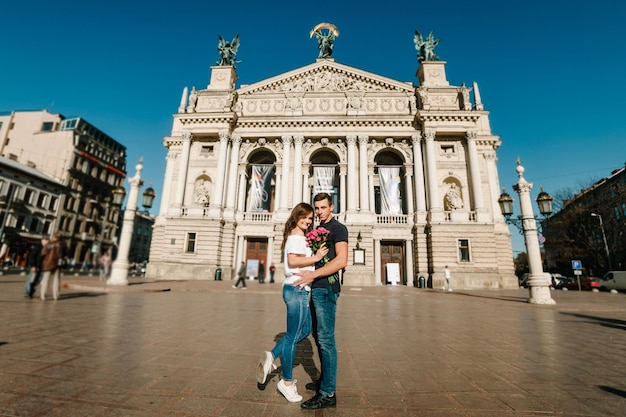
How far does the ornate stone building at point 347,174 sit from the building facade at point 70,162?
80.5 feet

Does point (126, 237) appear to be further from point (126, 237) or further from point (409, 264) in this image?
point (409, 264)

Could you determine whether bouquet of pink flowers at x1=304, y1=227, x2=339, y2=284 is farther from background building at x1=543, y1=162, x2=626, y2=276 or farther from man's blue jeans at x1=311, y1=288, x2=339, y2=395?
background building at x1=543, y1=162, x2=626, y2=276

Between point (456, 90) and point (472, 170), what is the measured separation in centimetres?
817

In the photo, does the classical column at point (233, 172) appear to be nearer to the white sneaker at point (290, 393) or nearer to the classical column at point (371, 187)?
the classical column at point (371, 187)

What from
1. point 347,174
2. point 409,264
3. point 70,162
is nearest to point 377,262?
point 409,264

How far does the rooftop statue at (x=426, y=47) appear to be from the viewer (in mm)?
29906

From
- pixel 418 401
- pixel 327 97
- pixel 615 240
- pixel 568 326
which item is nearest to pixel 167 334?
pixel 418 401

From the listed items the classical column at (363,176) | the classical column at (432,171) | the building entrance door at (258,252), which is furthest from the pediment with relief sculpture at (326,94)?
the building entrance door at (258,252)

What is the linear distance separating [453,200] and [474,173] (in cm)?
289

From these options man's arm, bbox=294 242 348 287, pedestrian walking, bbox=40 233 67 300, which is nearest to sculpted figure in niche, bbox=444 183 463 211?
man's arm, bbox=294 242 348 287

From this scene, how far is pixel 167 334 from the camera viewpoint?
5.20 metres

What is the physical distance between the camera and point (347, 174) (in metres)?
27.7

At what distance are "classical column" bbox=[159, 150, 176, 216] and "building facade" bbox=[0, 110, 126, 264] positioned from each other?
19869 mm

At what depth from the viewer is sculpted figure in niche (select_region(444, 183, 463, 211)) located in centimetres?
2547
